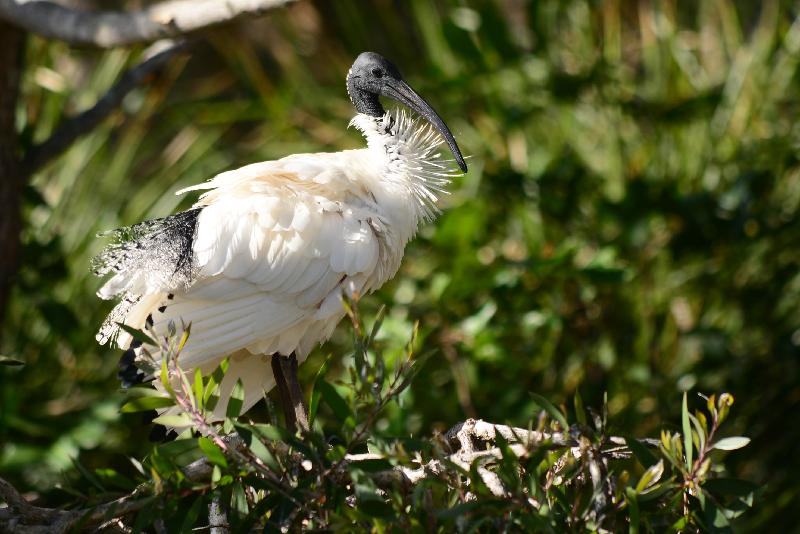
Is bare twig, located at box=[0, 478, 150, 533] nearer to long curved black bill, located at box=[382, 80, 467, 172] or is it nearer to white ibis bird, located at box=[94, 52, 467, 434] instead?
white ibis bird, located at box=[94, 52, 467, 434]

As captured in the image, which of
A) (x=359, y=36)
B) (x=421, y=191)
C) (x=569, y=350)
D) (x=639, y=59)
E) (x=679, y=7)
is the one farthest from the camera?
(x=679, y=7)

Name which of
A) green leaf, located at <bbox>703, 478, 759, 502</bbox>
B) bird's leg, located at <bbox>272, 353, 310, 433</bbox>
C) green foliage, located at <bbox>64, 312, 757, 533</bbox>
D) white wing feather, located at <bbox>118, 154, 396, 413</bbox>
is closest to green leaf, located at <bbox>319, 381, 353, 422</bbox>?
green foliage, located at <bbox>64, 312, 757, 533</bbox>

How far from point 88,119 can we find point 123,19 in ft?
1.95

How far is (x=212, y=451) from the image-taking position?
77.4 inches

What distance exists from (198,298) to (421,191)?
672 mm

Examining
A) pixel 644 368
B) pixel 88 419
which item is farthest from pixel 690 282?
pixel 88 419

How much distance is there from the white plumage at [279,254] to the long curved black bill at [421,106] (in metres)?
0.12

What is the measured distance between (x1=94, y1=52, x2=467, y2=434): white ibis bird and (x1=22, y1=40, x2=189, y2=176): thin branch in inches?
30.4

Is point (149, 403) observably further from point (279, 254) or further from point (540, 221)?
point (540, 221)

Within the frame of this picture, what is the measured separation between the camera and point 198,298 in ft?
9.00

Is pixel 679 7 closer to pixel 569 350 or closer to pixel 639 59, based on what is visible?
pixel 639 59

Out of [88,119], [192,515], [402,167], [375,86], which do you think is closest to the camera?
[192,515]

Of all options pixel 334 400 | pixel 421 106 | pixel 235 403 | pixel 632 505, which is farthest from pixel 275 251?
pixel 632 505

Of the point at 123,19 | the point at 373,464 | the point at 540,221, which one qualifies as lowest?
the point at 540,221
